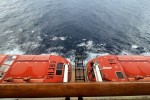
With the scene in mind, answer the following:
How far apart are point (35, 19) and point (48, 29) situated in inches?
192

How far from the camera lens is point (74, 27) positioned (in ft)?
84.7

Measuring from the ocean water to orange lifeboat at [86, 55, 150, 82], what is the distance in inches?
250

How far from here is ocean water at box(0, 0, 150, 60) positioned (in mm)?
21828

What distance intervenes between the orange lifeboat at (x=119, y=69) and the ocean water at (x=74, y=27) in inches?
250

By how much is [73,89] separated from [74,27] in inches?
946

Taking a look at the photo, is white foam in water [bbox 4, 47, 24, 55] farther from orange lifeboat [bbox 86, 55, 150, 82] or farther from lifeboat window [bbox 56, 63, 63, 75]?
orange lifeboat [bbox 86, 55, 150, 82]

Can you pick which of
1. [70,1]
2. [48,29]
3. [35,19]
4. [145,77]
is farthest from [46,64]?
[70,1]

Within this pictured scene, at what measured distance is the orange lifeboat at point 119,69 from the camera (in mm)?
12137

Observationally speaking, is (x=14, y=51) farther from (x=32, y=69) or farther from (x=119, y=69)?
(x=119, y=69)

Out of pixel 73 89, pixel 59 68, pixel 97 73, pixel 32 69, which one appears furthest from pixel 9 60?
pixel 73 89

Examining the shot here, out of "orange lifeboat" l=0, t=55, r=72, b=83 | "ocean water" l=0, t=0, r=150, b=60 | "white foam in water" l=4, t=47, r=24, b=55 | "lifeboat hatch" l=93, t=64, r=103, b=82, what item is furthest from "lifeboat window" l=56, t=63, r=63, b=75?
"white foam in water" l=4, t=47, r=24, b=55

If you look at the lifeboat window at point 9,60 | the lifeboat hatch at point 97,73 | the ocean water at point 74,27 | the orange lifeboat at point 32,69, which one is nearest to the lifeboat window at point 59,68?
the orange lifeboat at point 32,69

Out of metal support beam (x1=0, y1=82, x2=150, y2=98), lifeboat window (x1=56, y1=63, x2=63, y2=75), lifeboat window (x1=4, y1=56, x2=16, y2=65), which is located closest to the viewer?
metal support beam (x1=0, y1=82, x2=150, y2=98)

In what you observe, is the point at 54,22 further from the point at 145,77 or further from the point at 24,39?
the point at 145,77
